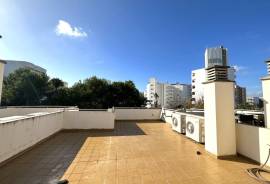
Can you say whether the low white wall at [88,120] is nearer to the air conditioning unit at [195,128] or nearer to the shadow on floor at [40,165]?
the shadow on floor at [40,165]

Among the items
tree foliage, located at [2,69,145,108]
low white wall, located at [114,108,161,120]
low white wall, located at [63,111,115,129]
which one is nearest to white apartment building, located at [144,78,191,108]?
tree foliage, located at [2,69,145,108]

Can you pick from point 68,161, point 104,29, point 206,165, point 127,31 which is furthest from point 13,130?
point 127,31

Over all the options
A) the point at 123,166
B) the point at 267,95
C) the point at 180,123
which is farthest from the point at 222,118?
the point at 180,123

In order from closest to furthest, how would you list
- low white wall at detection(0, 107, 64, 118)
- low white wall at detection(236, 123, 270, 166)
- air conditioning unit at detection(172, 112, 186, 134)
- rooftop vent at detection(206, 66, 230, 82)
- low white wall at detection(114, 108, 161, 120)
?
low white wall at detection(236, 123, 270, 166), rooftop vent at detection(206, 66, 230, 82), air conditioning unit at detection(172, 112, 186, 134), low white wall at detection(0, 107, 64, 118), low white wall at detection(114, 108, 161, 120)

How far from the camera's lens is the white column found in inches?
143

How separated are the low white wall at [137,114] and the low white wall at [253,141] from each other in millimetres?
7686

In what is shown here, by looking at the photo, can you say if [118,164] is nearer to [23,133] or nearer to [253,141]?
[23,133]

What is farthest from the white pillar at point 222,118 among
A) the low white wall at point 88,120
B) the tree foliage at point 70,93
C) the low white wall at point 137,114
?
the tree foliage at point 70,93

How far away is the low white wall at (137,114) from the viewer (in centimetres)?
1116

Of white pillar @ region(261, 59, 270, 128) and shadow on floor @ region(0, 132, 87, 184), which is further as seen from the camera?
white pillar @ region(261, 59, 270, 128)

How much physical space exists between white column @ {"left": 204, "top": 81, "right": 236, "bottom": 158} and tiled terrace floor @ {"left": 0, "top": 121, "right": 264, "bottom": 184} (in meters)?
0.29

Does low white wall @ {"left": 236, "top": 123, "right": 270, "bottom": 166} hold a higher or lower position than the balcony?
higher

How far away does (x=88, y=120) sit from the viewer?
24.3ft

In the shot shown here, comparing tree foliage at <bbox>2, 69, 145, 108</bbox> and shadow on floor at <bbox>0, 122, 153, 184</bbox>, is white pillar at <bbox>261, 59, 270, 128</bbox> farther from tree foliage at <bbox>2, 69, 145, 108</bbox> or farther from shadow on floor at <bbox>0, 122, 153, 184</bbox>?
tree foliage at <bbox>2, 69, 145, 108</bbox>
